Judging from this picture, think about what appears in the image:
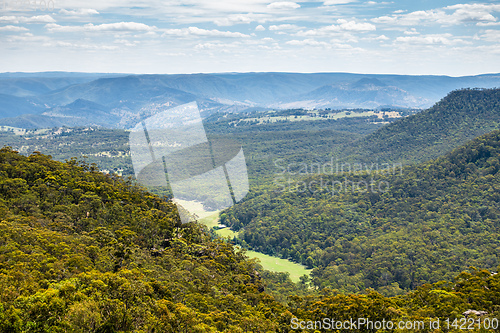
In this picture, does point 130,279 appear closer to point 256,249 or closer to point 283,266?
point 283,266

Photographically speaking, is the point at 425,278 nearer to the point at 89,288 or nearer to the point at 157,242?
the point at 157,242

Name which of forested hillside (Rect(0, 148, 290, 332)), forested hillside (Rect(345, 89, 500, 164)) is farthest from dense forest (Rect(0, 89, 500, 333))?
forested hillside (Rect(345, 89, 500, 164))

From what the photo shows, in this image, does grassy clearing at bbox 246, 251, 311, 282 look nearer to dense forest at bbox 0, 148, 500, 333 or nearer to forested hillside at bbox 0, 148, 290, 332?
dense forest at bbox 0, 148, 500, 333

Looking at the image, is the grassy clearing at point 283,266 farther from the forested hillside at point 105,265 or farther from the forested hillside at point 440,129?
the forested hillside at point 440,129

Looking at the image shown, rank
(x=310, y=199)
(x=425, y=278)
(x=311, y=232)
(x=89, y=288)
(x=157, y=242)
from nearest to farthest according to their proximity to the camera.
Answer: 1. (x=89, y=288)
2. (x=157, y=242)
3. (x=425, y=278)
4. (x=311, y=232)
5. (x=310, y=199)

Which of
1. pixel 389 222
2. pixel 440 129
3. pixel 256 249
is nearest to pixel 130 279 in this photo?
pixel 256 249

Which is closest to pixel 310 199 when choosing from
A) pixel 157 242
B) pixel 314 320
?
pixel 157 242
